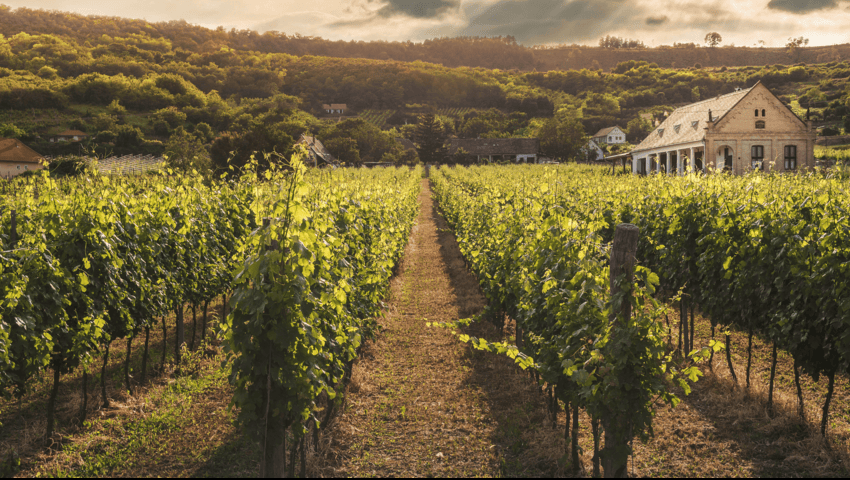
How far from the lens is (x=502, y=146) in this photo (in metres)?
79.5

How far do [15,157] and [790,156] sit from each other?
7948cm

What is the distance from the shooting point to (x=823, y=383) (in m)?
6.34

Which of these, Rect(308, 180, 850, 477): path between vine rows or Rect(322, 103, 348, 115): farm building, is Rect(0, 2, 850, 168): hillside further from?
Rect(308, 180, 850, 477): path between vine rows

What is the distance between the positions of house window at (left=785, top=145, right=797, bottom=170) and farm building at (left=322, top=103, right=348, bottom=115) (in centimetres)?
10844

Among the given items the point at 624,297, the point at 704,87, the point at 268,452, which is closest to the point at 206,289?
the point at 268,452

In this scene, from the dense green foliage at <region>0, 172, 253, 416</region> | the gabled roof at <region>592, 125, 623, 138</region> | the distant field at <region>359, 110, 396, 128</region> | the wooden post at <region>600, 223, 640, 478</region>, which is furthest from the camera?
the distant field at <region>359, 110, 396, 128</region>

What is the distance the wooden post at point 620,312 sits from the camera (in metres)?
3.60

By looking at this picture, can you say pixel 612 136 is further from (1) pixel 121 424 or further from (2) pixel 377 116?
(1) pixel 121 424

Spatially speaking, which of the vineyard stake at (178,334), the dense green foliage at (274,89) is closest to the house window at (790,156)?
the dense green foliage at (274,89)

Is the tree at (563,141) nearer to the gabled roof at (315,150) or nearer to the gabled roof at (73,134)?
the gabled roof at (315,150)

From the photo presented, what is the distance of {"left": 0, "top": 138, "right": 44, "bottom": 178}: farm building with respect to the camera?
5679 cm

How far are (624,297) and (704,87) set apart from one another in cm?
14923

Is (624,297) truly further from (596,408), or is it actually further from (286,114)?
(286,114)

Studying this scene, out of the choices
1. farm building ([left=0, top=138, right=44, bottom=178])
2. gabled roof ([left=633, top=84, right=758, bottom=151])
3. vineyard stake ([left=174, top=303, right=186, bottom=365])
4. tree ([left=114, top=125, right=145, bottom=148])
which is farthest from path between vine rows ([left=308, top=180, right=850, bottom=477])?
tree ([left=114, top=125, right=145, bottom=148])
